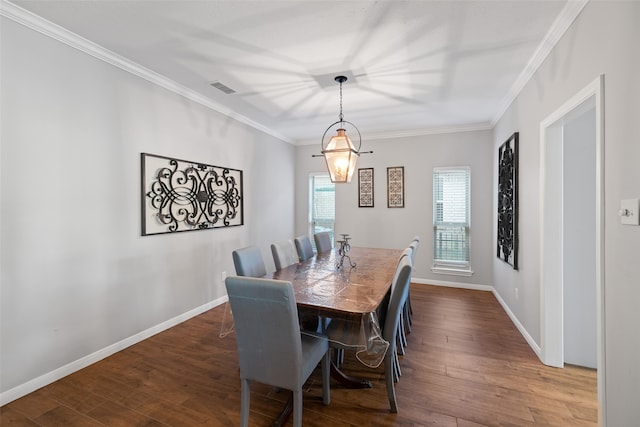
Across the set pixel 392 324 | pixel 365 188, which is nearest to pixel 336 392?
pixel 392 324

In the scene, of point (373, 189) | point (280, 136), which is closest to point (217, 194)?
point (280, 136)

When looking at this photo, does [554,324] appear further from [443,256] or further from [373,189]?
[373,189]

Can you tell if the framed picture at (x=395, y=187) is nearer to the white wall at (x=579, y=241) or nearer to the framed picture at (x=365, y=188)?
the framed picture at (x=365, y=188)

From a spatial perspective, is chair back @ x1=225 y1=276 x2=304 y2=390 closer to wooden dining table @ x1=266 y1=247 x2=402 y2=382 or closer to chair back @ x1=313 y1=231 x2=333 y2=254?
wooden dining table @ x1=266 y1=247 x2=402 y2=382

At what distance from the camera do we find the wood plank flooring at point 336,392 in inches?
72.0

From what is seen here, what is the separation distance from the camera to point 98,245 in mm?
2496

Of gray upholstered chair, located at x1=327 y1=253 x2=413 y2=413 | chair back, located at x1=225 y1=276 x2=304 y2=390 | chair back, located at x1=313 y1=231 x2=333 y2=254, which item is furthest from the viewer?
chair back, located at x1=313 y1=231 x2=333 y2=254

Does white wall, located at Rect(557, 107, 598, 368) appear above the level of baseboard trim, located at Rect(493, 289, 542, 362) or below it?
above

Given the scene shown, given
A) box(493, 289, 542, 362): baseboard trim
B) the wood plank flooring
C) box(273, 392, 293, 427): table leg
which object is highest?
box(493, 289, 542, 362): baseboard trim

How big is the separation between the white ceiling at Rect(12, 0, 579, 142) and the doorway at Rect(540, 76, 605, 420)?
79 centimetres

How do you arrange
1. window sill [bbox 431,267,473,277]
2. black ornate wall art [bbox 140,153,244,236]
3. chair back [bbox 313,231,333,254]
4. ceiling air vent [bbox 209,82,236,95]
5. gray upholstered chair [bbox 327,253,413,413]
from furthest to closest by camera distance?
window sill [bbox 431,267,473,277] → chair back [bbox 313,231,333,254] → ceiling air vent [bbox 209,82,236,95] → black ornate wall art [bbox 140,153,244,236] → gray upholstered chair [bbox 327,253,413,413]

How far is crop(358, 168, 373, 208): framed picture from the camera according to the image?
17.2 feet

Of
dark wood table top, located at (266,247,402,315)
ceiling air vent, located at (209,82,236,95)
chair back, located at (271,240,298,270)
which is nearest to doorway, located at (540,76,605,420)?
dark wood table top, located at (266,247,402,315)

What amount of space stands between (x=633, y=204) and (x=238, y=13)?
252 centimetres
